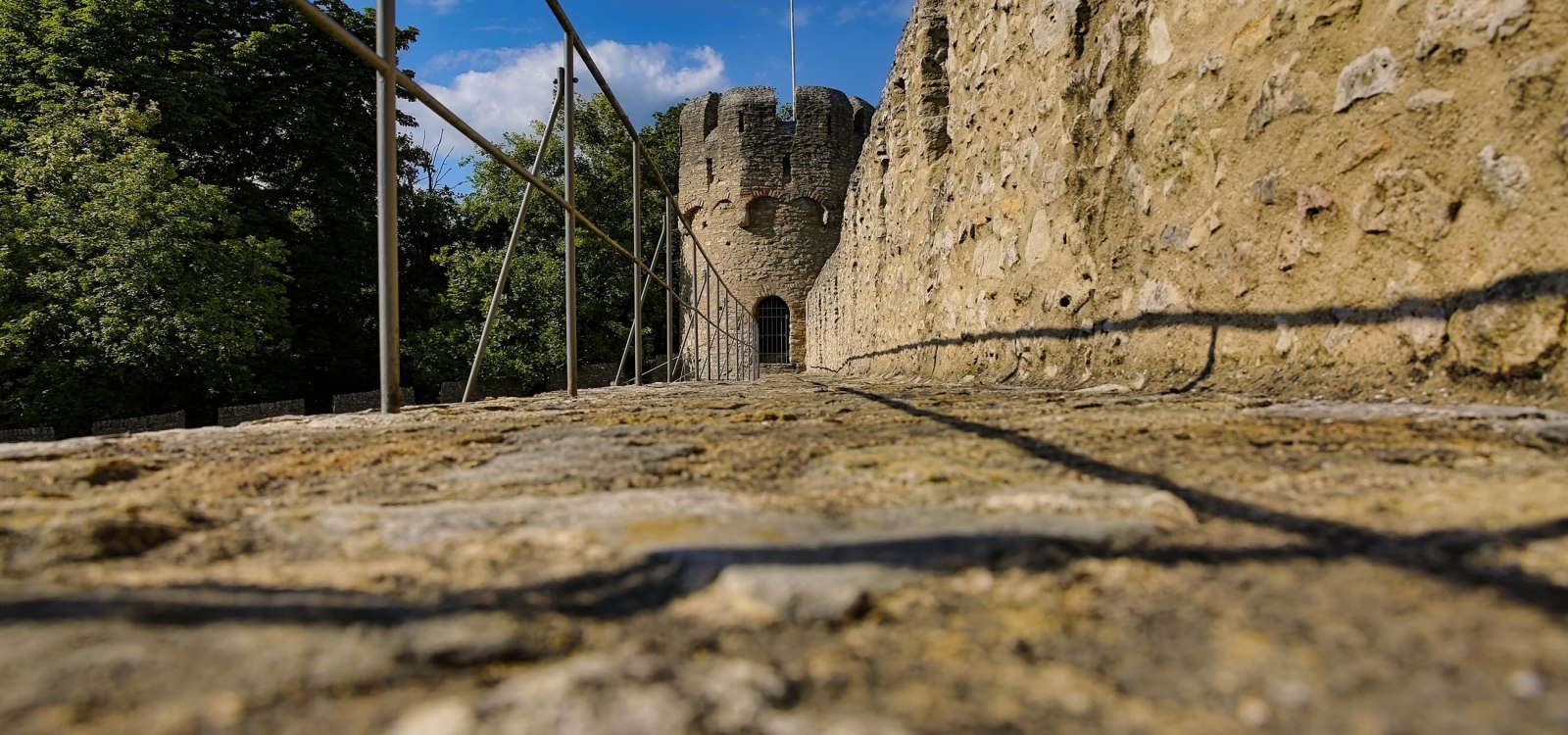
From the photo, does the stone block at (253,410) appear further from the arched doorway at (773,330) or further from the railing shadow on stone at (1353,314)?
the railing shadow on stone at (1353,314)

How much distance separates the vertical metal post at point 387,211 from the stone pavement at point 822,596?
93 centimetres

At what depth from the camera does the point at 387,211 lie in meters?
1.95

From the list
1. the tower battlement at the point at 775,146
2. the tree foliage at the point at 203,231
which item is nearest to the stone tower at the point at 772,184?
the tower battlement at the point at 775,146

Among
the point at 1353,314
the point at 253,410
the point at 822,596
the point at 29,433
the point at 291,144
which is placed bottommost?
the point at 29,433

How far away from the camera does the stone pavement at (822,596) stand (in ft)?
1.28

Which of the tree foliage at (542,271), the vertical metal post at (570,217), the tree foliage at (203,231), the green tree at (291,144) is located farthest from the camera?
the tree foliage at (542,271)

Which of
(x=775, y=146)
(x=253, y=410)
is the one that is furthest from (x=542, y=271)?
(x=253, y=410)

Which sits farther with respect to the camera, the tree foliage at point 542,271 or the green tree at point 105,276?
the tree foliage at point 542,271

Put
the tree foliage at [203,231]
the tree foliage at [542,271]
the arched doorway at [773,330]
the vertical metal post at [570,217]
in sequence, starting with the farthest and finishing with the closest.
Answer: the arched doorway at [773,330], the tree foliage at [542,271], the tree foliage at [203,231], the vertical metal post at [570,217]

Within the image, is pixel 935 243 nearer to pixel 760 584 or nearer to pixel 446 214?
pixel 760 584

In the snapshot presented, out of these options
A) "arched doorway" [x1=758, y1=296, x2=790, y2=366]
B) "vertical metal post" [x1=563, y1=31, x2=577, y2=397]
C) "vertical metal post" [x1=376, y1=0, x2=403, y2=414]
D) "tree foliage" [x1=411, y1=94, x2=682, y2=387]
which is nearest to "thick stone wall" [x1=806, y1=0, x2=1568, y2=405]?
"vertical metal post" [x1=563, y1=31, x2=577, y2=397]

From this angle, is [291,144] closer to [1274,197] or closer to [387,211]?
[387,211]

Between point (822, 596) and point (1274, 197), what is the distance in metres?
1.75

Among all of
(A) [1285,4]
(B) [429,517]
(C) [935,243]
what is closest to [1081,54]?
(A) [1285,4]
